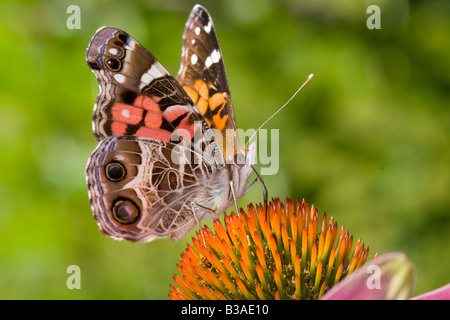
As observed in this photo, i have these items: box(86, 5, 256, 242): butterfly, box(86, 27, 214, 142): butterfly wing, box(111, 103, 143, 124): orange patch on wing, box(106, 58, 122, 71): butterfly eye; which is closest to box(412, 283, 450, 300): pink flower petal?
box(86, 5, 256, 242): butterfly

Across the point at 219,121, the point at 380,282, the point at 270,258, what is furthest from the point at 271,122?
the point at 380,282

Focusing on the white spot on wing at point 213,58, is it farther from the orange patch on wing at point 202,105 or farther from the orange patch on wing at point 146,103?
the orange patch on wing at point 146,103

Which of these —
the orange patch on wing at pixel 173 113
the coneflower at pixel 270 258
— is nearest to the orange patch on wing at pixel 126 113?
the orange patch on wing at pixel 173 113

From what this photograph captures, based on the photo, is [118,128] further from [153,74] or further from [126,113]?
[153,74]

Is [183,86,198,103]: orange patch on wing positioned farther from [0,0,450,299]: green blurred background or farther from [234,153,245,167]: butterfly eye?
[0,0,450,299]: green blurred background

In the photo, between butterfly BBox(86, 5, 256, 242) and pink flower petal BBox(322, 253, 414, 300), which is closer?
pink flower petal BBox(322, 253, 414, 300)
